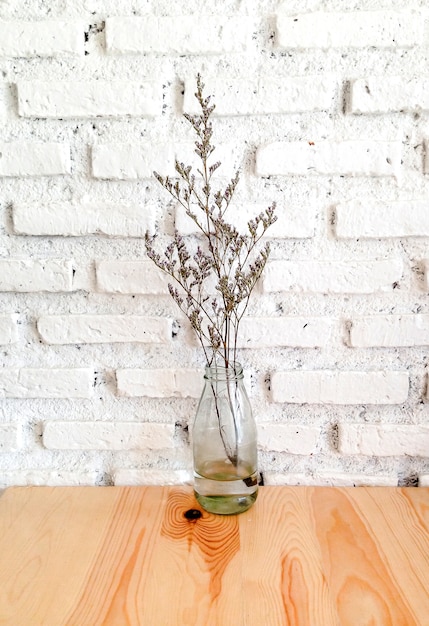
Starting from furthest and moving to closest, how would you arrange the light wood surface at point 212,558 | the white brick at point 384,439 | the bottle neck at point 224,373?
the white brick at point 384,439, the bottle neck at point 224,373, the light wood surface at point 212,558

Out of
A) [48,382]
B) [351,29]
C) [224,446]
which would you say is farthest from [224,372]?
[351,29]

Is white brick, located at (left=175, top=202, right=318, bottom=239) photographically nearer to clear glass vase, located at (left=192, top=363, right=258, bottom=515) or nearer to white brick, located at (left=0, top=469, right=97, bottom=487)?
clear glass vase, located at (left=192, top=363, right=258, bottom=515)

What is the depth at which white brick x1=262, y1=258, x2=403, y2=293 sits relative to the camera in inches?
40.4

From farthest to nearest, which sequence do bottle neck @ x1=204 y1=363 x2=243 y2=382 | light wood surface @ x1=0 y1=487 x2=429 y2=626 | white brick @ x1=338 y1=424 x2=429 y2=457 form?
white brick @ x1=338 y1=424 x2=429 y2=457 → bottle neck @ x1=204 y1=363 x2=243 y2=382 → light wood surface @ x1=0 y1=487 x2=429 y2=626

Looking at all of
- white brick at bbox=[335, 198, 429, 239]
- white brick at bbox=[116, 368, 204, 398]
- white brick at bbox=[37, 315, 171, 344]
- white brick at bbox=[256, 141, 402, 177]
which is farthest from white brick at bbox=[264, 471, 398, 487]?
white brick at bbox=[256, 141, 402, 177]

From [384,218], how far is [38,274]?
60cm

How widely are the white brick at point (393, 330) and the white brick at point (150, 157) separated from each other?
35 cm

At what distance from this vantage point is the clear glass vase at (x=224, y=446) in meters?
0.97

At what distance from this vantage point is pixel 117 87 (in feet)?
3.29

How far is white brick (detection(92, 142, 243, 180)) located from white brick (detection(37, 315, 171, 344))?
251 mm

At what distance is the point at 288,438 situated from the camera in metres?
1.07

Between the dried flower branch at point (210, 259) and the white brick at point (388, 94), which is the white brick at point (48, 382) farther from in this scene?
the white brick at point (388, 94)

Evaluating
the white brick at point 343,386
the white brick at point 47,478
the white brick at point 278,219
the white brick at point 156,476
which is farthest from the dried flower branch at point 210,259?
the white brick at point 47,478

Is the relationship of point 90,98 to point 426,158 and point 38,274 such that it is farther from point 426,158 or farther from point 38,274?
point 426,158
